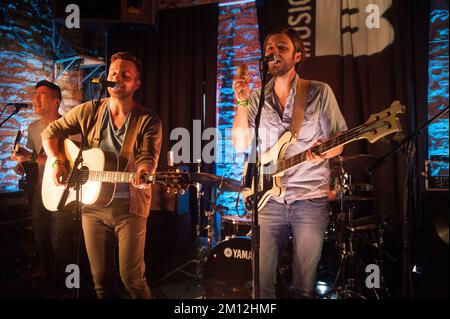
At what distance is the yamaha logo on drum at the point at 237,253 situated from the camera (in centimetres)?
323

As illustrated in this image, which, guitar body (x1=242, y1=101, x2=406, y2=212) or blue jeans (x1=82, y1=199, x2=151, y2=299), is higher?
guitar body (x1=242, y1=101, x2=406, y2=212)

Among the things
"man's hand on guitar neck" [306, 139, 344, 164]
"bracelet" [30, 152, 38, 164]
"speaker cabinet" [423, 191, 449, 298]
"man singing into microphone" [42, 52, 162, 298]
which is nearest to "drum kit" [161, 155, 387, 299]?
"man singing into microphone" [42, 52, 162, 298]

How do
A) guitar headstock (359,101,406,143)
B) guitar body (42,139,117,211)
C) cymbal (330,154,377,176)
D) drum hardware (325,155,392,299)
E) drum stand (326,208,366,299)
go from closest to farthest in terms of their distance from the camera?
guitar headstock (359,101,406,143) → guitar body (42,139,117,211) → cymbal (330,154,377,176) → drum hardware (325,155,392,299) → drum stand (326,208,366,299)

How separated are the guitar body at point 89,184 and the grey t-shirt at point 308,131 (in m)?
1.37

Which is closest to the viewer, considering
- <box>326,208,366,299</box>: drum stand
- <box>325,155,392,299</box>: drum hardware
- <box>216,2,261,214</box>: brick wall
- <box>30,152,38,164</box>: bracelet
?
<box>325,155,392,299</box>: drum hardware

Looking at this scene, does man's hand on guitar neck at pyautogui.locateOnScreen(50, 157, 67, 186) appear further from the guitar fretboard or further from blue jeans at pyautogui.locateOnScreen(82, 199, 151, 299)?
the guitar fretboard

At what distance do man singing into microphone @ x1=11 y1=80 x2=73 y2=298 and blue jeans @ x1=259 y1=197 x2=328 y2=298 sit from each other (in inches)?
84.0

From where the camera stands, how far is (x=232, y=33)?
5.16 metres

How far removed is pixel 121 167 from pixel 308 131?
164 cm

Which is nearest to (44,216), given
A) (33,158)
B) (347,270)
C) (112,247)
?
(33,158)

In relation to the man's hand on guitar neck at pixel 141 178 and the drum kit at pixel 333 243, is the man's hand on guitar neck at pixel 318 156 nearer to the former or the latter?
the drum kit at pixel 333 243

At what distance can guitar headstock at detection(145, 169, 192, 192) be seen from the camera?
2.90 metres

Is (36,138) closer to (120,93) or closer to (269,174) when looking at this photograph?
(120,93)

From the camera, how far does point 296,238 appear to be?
2555mm
